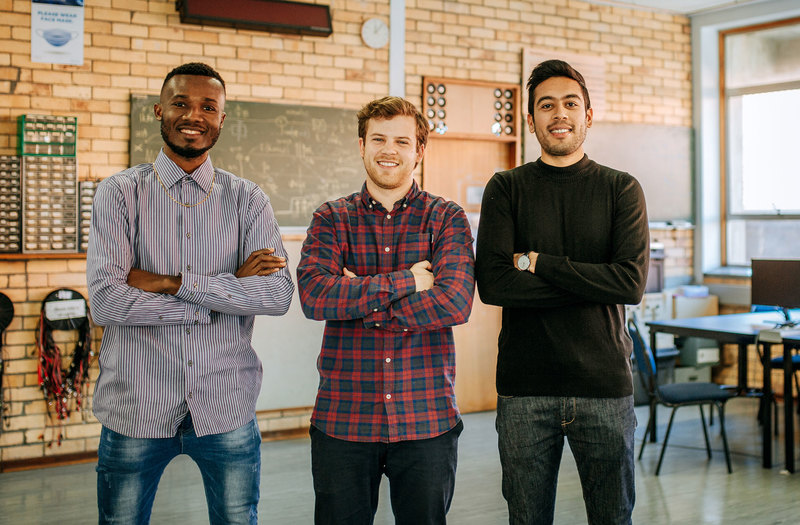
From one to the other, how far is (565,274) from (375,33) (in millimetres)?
3913

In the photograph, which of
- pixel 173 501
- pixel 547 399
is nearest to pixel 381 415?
pixel 547 399

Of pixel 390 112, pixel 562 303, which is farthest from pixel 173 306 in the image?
pixel 562 303

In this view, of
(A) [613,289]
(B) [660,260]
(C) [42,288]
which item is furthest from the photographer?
(B) [660,260]

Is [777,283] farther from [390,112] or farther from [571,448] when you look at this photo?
[390,112]

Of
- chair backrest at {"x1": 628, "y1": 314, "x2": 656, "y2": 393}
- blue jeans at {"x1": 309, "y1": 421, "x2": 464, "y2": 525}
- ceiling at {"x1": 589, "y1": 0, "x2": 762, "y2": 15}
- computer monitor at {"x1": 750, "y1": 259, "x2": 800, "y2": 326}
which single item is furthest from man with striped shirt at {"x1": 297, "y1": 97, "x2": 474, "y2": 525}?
ceiling at {"x1": 589, "y1": 0, "x2": 762, "y2": 15}

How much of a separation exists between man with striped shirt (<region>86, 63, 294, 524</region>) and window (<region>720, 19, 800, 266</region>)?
6.24 metres

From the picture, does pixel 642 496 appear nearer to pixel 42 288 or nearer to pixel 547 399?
pixel 547 399

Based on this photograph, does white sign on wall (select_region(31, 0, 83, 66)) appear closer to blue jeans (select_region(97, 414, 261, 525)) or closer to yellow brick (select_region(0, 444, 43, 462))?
yellow brick (select_region(0, 444, 43, 462))

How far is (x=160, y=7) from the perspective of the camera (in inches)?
194

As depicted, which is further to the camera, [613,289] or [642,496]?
[642,496]

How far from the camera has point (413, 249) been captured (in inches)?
88.0

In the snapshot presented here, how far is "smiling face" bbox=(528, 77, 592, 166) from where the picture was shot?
7.59ft

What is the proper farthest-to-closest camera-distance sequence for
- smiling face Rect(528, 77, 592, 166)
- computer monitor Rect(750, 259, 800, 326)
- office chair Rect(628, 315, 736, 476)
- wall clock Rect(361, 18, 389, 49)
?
wall clock Rect(361, 18, 389, 49) < computer monitor Rect(750, 259, 800, 326) < office chair Rect(628, 315, 736, 476) < smiling face Rect(528, 77, 592, 166)

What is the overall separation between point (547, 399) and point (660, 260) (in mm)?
4978
